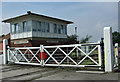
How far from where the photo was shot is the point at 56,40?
1917cm

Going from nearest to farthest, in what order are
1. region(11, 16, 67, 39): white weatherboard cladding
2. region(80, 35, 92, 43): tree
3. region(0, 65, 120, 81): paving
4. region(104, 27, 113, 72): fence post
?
region(0, 65, 120, 81): paving < region(104, 27, 113, 72): fence post < region(11, 16, 67, 39): white weatherboard cladding < region(80, 35, 92, 43): tree

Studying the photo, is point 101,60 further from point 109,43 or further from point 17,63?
point 17,63

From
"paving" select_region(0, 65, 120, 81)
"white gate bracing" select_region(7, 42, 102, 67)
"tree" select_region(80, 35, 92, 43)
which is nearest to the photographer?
"paving" select_region(0, 65, 120, 81)

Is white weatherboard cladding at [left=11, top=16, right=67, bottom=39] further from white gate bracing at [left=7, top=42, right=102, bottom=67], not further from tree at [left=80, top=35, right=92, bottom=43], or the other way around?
tree at [left=80, top=35, right=92, bottom=43]

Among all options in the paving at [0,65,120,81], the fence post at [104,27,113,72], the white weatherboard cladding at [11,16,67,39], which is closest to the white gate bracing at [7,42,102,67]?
the fence post at [104,27,113,72]

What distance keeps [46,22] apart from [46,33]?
5.12 feet

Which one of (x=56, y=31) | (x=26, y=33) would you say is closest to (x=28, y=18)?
(x=26, y=33)

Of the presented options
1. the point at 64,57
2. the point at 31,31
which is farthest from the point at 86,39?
the point at 64,57

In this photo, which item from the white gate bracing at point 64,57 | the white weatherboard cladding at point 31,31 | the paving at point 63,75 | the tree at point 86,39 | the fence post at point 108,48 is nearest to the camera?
the paving at point 63,75

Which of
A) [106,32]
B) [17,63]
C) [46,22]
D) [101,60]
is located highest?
[46,22]

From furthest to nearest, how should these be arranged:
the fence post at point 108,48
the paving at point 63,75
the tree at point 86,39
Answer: the tree at point 86,39
the fence post at point 108,48
the paving at point 63,75

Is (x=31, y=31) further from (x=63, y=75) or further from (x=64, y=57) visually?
(x=63, y=75)

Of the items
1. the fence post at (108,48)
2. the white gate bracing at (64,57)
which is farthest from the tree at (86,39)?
the fence post at (108,48)

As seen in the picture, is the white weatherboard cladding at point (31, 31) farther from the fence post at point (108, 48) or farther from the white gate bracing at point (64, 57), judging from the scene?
the fence post at point (108, 48)
